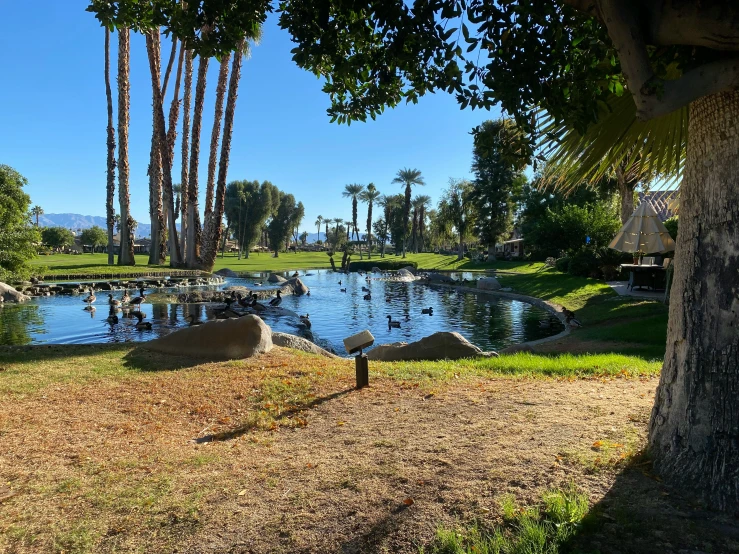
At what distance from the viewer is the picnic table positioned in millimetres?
21500

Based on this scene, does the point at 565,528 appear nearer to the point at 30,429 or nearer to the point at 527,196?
the point at 30,429

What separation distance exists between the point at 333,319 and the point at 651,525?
16632mm

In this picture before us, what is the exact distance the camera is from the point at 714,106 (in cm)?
321

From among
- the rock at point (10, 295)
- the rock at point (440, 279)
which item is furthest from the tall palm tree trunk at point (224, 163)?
the rock at point (440, 279)

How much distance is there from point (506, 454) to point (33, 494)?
3576 mm

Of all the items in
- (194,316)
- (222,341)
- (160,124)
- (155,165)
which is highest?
(160,124)

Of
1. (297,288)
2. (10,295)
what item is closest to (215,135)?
(297,288)

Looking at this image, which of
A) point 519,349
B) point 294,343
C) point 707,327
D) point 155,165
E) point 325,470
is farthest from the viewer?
point 155,165

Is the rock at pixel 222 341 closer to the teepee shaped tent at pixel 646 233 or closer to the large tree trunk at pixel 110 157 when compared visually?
the teepee shaped tent at pixel 646 233

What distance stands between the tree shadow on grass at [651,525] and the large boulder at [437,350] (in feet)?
21.2

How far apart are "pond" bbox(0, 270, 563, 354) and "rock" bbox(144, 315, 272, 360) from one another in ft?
13.8

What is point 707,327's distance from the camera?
3090mm

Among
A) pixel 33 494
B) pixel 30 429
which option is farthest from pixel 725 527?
pixel 30 429

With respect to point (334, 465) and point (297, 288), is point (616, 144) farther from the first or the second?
point (297, 288)
